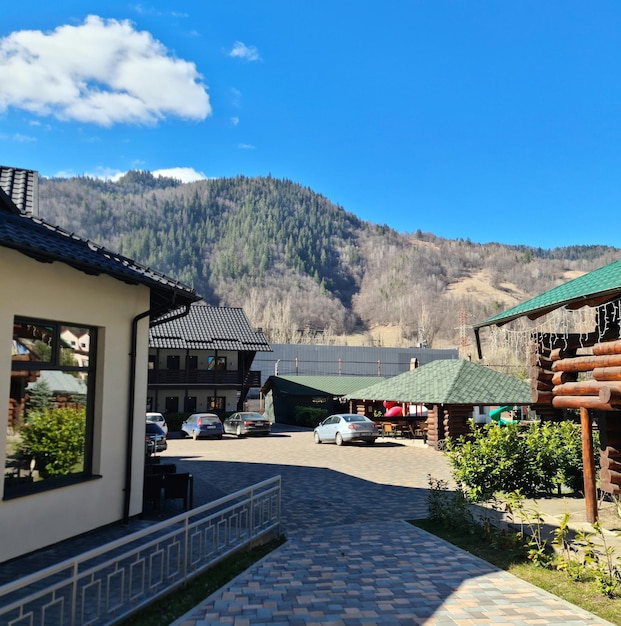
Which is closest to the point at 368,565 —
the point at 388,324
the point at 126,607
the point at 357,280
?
the point at 126,607

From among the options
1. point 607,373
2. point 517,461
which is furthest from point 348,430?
point 607,373

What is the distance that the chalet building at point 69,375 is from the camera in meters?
7.21

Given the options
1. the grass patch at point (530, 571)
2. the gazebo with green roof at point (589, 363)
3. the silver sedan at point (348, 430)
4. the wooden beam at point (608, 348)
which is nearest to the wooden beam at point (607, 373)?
the gazebo with green roof at point (589, 363)

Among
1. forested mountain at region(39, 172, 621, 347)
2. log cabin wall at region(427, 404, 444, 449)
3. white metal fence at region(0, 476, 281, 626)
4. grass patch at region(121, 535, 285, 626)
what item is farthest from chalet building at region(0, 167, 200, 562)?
forested mountain at region(39, 172, 621, 347)

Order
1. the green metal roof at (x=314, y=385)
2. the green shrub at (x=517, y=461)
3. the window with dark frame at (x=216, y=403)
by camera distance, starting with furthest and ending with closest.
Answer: the green metal roof at (x=314, y=385) → the window with dark frame at (x=216, y=403) → the green shrub at (x=517, y=461)

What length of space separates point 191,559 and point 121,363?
12.0 feet

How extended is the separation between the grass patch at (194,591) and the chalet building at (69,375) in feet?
7.85

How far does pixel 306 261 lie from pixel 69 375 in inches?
6315

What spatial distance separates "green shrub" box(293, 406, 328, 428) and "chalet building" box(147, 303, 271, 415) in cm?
396

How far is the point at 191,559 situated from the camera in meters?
6.91

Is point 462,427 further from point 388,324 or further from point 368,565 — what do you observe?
point 388,324

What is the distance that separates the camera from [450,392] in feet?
83.3

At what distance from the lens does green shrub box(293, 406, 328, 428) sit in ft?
127

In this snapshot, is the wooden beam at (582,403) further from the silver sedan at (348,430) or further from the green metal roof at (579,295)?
the silver sedan at (348,430)
